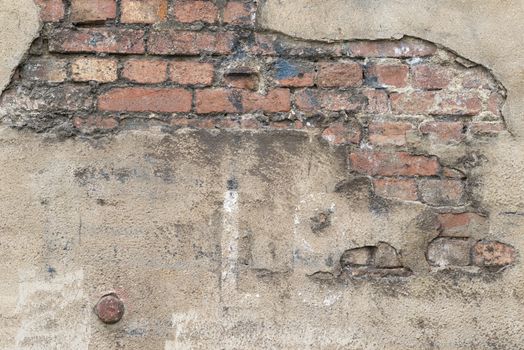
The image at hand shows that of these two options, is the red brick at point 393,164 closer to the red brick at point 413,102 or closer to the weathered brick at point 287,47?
the red brick at point 413,102

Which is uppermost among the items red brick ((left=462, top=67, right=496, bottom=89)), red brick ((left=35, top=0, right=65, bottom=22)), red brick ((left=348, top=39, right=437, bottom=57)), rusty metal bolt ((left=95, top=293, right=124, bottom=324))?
red brick ((left=35, top=0, right=65, bottom=22))

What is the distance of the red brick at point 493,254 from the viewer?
244 cm

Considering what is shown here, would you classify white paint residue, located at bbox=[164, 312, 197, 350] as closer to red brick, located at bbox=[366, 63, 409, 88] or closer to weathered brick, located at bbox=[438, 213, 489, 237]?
weathered brick, located at bbox=[438, 213, 489, 237]

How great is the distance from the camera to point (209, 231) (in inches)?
96.3

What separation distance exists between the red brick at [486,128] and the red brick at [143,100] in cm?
99

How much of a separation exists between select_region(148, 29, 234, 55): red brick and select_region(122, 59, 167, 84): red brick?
4cm

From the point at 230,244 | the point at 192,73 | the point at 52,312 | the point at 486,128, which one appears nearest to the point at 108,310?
the point at 52,312

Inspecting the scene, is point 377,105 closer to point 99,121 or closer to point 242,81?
point 242,81

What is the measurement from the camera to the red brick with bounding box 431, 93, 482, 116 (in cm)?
247

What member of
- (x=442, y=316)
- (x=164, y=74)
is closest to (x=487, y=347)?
(x=442, y=316)

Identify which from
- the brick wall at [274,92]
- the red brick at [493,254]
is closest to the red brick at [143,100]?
the brick wall at [274,92]

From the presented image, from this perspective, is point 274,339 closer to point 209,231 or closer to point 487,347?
point 209,231

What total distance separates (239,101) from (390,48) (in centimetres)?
56

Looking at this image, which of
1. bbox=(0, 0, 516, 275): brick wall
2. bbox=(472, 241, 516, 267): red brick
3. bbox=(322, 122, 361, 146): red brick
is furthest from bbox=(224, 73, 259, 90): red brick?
bbox=(472, 241, 516, 267): red brick
